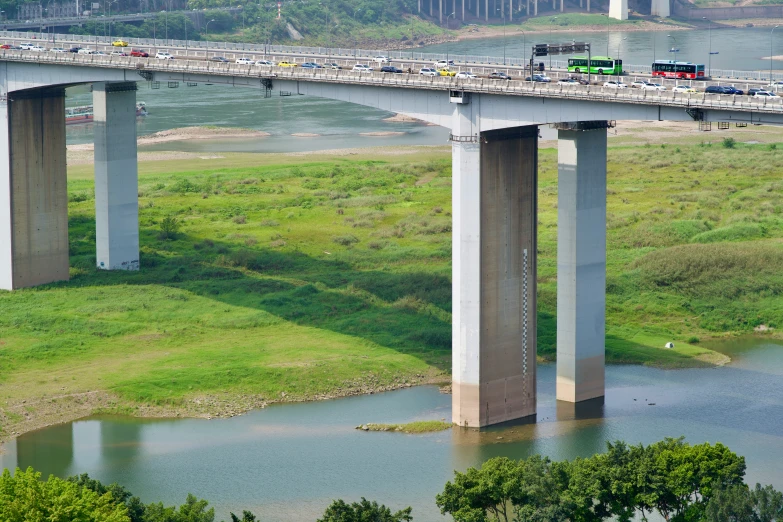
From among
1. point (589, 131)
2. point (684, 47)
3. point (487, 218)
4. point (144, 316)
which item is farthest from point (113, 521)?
point (684, 47)

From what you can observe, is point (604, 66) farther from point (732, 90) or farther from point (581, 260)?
point (581, 260)

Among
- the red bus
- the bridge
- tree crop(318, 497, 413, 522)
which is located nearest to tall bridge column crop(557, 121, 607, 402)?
the bridge

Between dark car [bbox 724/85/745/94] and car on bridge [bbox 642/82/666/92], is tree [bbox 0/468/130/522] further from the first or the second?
dark car [bbox 724/85/745/94]

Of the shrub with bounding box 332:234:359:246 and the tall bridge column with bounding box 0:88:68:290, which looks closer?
the tall bridge column with bounding box 0:88:68:290

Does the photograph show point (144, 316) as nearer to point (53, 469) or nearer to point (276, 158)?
point (53, 469)

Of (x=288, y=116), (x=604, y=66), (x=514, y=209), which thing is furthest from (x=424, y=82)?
(x=288, y=116)
